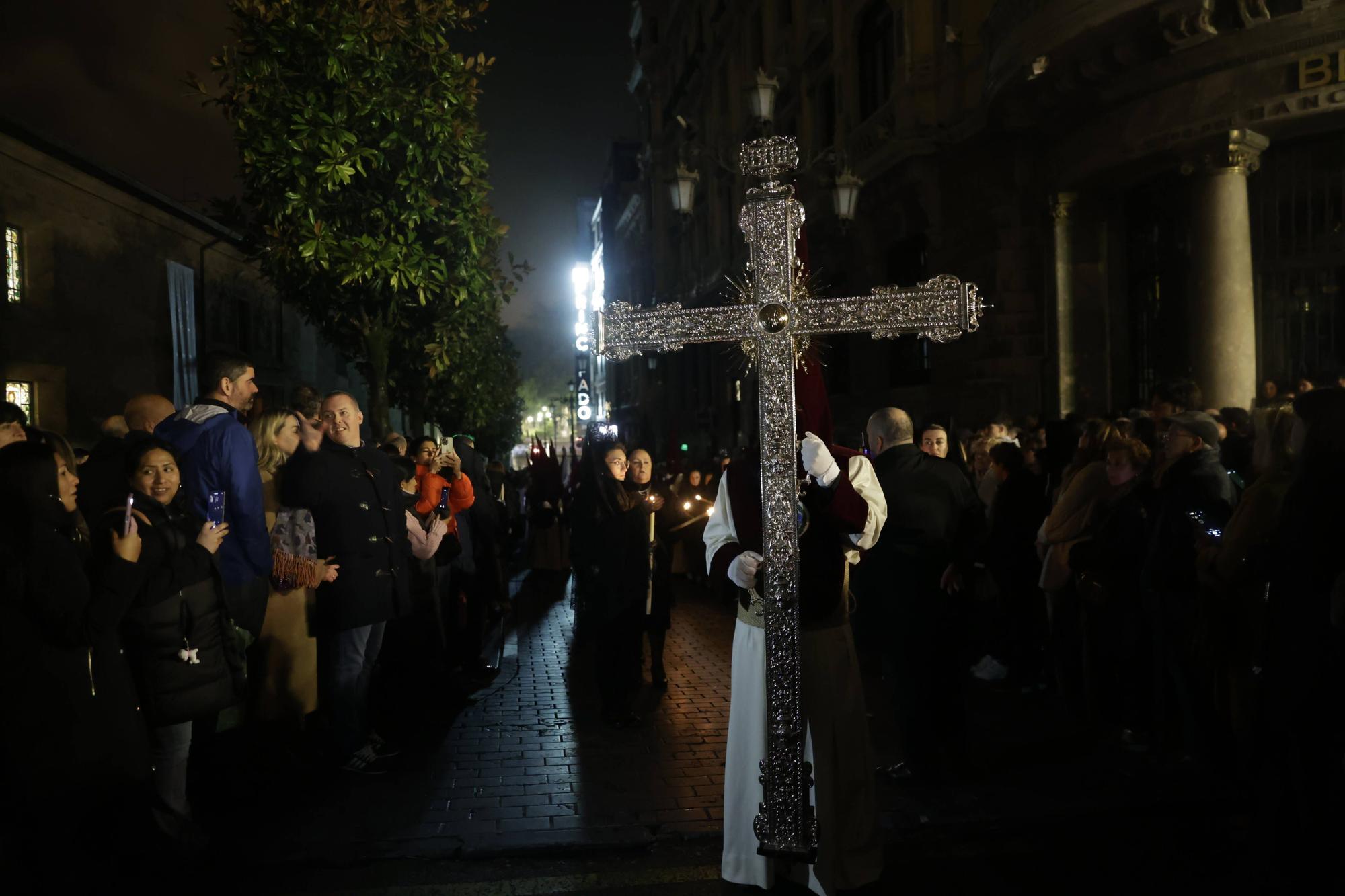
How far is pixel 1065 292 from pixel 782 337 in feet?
39.9

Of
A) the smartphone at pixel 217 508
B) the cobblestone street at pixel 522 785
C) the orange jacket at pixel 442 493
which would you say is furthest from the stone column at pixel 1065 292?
the smartphone at pixel 217 508

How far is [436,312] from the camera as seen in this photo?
1429 centimetres

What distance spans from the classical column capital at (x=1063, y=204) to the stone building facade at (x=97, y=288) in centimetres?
1060

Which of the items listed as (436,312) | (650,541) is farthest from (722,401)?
(650,541)

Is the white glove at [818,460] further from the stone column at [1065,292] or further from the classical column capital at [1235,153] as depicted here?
the stone column at [1065,292]

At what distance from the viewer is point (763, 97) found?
12.0 meters

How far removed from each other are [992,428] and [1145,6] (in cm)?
505

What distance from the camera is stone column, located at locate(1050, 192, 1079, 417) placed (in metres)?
15.0

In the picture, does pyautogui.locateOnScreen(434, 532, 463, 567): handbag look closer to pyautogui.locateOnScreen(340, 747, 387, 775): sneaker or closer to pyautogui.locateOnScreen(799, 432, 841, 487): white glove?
pyautogui.locateOnScreen(340, 747, 387, 775): sneaker

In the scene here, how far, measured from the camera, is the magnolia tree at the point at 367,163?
11.0 m

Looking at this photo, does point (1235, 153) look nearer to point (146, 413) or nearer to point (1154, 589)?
point (1154, 589)

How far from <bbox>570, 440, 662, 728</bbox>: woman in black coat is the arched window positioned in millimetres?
13790

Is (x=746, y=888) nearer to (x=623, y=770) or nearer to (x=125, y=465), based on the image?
(x=623, y=770)

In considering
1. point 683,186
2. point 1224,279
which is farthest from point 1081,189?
point 683,186
